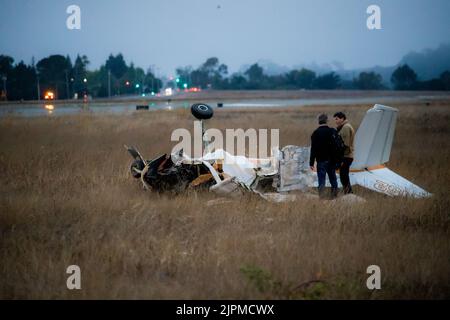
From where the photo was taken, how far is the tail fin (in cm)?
837

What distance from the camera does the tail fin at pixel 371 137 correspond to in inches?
329

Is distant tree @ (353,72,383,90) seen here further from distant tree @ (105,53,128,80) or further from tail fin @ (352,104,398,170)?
tail fin @ (352,104,398,170)

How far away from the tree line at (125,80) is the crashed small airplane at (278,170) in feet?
233

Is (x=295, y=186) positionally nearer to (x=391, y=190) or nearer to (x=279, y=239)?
(x=391, y=190)

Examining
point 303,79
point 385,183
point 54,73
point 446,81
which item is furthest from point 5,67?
point 446,81

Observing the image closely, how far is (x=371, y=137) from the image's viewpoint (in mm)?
8344

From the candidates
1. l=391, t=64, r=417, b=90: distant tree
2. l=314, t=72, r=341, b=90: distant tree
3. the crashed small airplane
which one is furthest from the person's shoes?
l=314, t=72, r=341, b=90: distant tree

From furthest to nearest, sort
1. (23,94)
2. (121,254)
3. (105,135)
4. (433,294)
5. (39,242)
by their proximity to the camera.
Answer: (23,94) < (105,135) < (39,242) < (121,254) < (433,294)

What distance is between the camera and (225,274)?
4.80 meters

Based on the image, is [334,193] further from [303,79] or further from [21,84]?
[303,79]

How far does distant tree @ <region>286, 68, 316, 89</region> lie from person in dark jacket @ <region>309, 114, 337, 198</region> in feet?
433

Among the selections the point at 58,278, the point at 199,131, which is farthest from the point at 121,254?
the point at 199,131

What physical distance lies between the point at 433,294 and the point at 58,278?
375 cm
